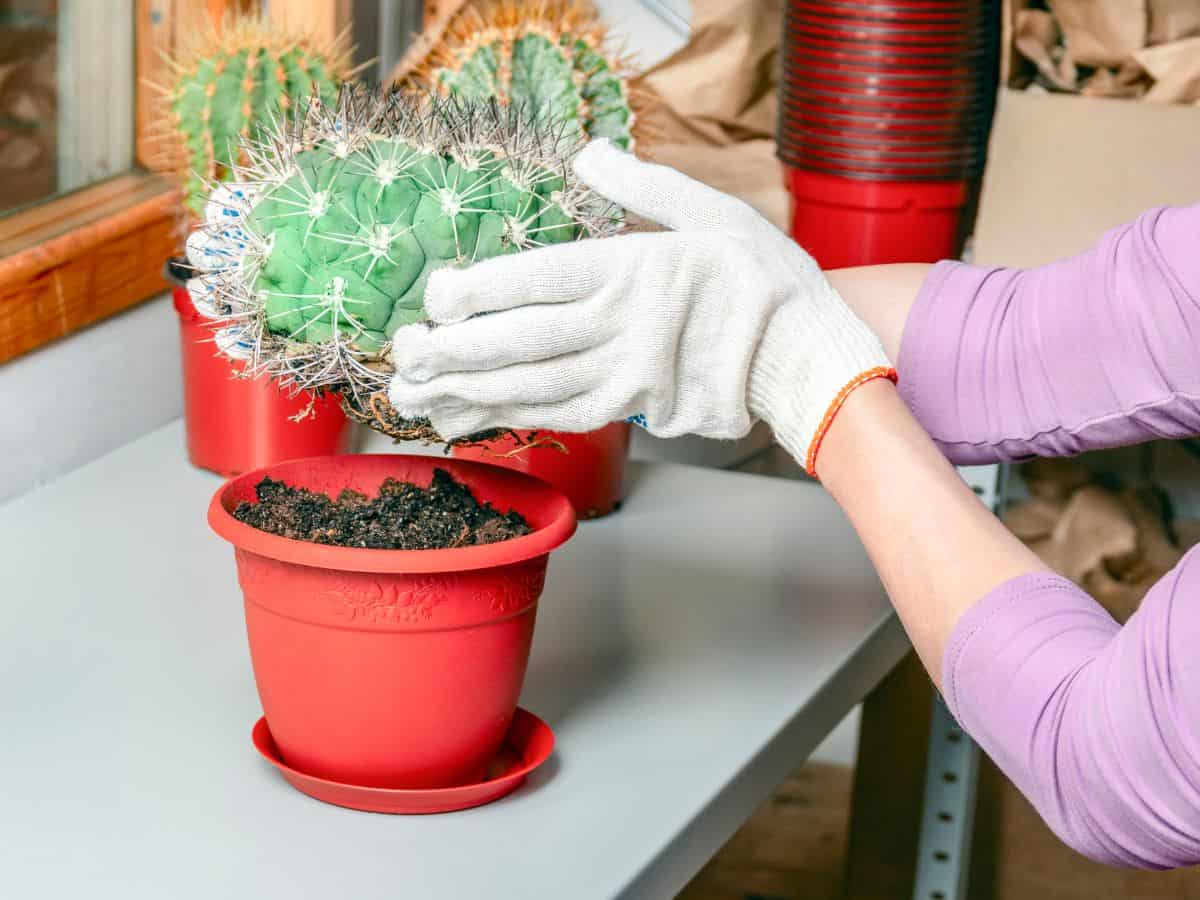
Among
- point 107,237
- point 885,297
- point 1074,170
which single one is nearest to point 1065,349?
point 885,297

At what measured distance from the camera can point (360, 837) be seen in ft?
2.31

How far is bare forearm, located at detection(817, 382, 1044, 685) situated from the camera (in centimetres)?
65

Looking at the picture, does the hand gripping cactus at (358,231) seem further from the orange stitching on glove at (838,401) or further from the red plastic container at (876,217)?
the red plastic container at (876,217)

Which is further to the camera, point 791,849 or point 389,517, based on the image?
point 791,849

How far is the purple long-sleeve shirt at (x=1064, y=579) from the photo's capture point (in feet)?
1.91

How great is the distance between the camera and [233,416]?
1141 mm

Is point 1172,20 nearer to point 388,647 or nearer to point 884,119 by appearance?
point 884,119

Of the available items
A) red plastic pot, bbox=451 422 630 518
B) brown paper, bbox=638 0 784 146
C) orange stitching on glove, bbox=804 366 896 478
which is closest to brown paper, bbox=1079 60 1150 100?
brown paper, bbox=638 0 784 146

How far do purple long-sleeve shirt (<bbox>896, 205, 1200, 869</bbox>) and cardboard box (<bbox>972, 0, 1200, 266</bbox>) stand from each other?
453 millimetres

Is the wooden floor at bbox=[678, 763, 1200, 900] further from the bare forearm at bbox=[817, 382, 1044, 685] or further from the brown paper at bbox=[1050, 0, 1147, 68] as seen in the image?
the bare forearm at bbox=[817, 382, 1044, 685]

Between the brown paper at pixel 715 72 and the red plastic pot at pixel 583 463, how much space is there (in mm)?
531

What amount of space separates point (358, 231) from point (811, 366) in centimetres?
22

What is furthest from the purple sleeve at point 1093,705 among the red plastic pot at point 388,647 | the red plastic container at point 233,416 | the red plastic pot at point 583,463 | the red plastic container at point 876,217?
the red plastic container at point 876,217

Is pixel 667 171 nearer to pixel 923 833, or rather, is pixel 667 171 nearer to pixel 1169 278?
pixel 1169 278
